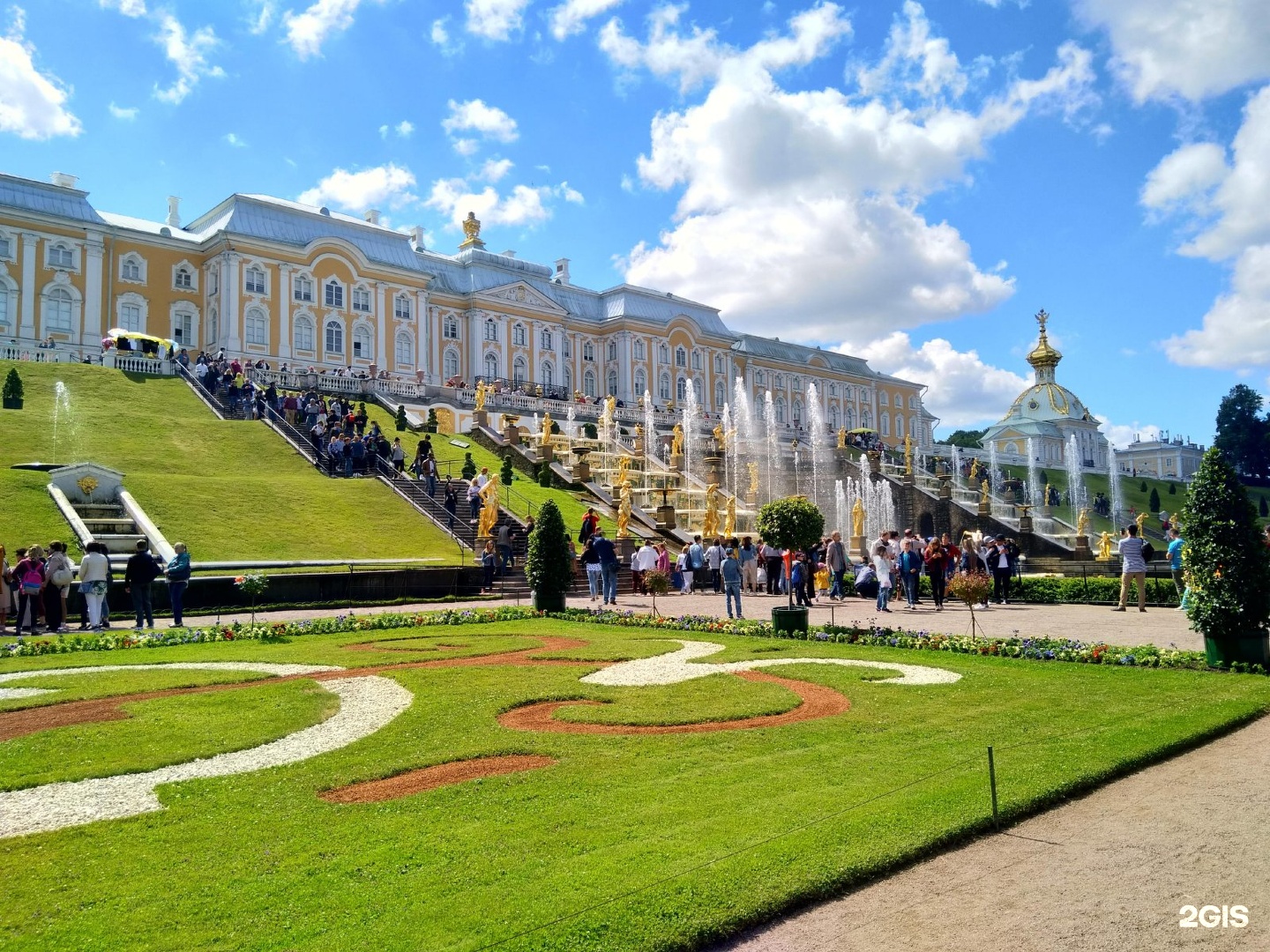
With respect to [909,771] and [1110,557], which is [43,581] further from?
[1110,557]

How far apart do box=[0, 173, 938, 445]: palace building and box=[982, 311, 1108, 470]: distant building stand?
100 ft

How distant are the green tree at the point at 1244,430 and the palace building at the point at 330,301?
50.8 metres

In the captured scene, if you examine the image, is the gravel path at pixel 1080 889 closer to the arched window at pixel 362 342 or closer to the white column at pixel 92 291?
the white column at pixel 92 291

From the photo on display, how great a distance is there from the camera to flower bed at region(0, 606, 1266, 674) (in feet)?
36.7

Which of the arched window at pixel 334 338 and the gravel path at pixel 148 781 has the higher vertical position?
the arched window at pixel 334 338

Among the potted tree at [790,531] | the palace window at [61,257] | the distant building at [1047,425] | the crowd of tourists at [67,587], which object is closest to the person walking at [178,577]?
the crowd of tourists at [67,587]

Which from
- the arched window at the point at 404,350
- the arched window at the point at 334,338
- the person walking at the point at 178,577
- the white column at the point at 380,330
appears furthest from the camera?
the arched window at the point at 404,350

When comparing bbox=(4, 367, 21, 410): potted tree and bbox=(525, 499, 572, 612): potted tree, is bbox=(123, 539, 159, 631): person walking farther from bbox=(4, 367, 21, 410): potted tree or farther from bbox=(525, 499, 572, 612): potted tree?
bbox=(4, 367, 21, 410): potted tree

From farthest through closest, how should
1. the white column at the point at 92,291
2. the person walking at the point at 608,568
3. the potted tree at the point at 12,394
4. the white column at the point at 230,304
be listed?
1. the white column at the point at 230,304
2. the white column at the point at 92,291
3. the potted tree at the point at 12,394
4. the person walking at the point at 608,568

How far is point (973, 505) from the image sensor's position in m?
38.4

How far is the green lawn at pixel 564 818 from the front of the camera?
405 centimetres

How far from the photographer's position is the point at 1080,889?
4.49 m

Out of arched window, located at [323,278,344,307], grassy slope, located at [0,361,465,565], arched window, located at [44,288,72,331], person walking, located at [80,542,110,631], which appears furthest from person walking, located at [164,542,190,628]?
arched window, located at [323,278,344,307]

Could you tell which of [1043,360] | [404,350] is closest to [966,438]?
[1043,360]
